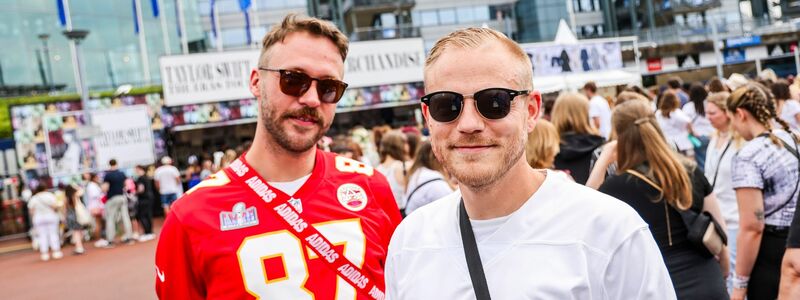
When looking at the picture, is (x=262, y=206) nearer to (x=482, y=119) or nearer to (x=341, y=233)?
(x=341, y=233)

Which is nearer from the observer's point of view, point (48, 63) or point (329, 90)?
point (329, 90)

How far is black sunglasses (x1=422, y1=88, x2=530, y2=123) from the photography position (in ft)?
5.72

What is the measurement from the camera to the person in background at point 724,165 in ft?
15.4

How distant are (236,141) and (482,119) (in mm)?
24341

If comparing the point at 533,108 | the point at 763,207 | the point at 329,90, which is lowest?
the point at 763,207

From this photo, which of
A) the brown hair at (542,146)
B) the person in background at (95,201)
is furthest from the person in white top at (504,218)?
the person in background at (95,201)

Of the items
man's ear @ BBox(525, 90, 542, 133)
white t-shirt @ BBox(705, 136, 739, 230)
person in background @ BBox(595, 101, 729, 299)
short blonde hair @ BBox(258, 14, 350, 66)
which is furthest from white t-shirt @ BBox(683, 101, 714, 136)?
man's ear @ BBox(525, 90, 542, 133)

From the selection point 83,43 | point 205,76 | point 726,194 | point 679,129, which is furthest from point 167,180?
point 83,43

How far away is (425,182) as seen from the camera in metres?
5.16

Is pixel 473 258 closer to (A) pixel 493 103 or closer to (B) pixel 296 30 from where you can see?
(A) pixel 493 103

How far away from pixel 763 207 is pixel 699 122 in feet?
18.6

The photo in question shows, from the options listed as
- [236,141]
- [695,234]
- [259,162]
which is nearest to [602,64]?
[695,234]

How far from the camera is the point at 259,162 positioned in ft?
8.70

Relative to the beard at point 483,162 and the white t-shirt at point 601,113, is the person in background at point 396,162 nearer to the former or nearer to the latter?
the white t-shirt at point 601,113
